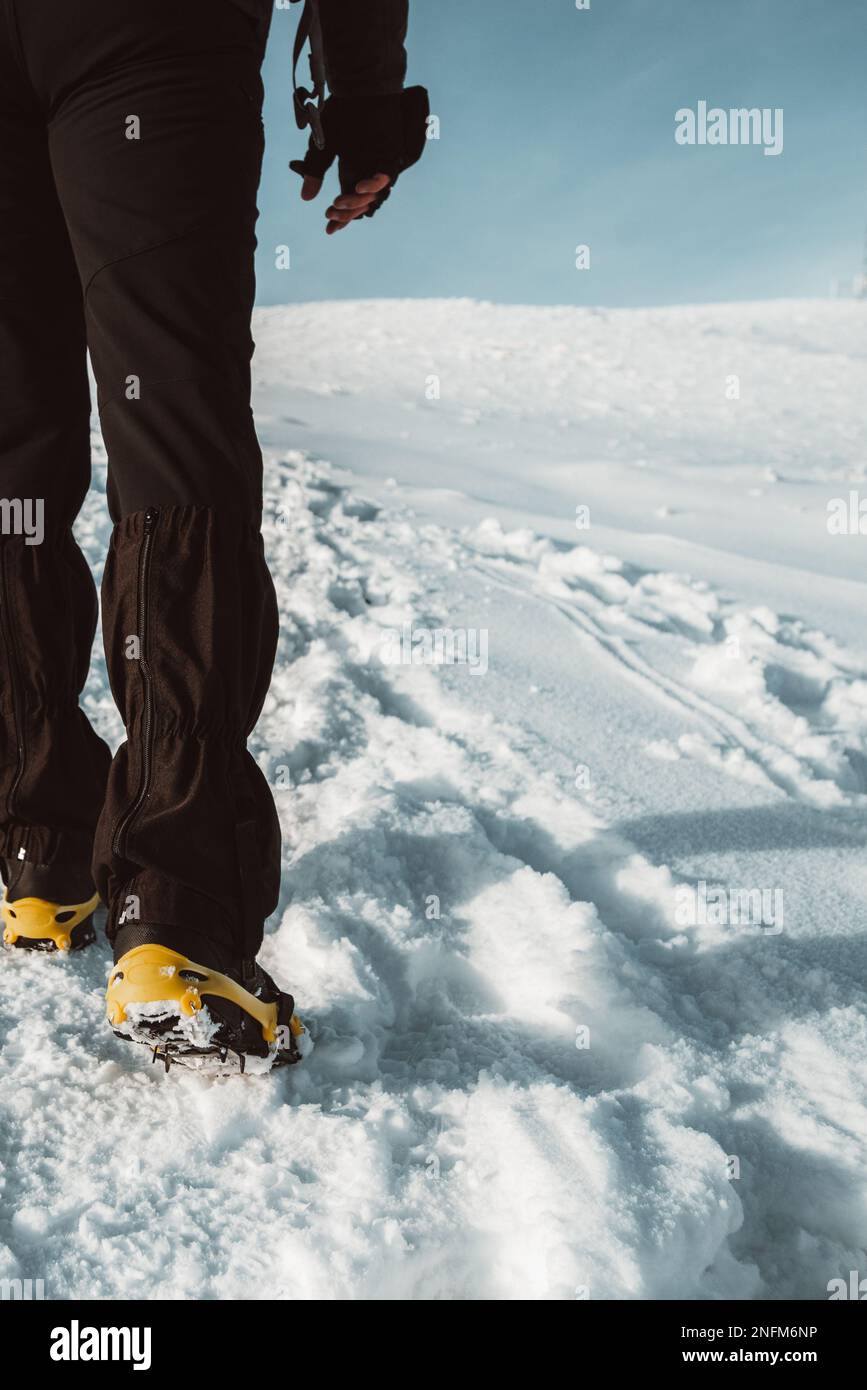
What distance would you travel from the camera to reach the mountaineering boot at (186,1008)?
96 centimetres

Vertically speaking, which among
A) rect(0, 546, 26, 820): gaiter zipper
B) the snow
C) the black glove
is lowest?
the snow

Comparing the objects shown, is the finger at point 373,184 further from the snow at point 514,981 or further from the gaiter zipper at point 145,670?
the snow at point 514,981

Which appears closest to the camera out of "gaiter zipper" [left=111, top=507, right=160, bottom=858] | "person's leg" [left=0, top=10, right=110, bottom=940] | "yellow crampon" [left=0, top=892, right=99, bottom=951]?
"gaiter zipper" [left=111, top=507, right=160, bottom=858]

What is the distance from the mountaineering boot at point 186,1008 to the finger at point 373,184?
1.00m

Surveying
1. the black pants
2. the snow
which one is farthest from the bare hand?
the snow

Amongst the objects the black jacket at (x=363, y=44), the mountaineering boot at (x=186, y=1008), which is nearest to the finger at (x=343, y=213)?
the black jacket at (x=363, y=44)

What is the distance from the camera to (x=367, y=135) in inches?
50.9

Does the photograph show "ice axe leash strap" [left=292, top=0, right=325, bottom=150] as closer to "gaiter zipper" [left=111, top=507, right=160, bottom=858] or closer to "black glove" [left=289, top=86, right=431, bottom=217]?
"black glove" [left=289, top=86, right=431, bottom=217]

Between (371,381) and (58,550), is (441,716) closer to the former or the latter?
(58,550)

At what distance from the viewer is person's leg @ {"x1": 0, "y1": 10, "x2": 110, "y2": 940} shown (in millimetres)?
1176

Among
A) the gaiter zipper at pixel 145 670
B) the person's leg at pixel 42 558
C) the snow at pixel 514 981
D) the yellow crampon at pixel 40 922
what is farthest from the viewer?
the yellow crampon at pixel 40 922

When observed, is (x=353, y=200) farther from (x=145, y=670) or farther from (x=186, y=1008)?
(x=186, y=1008)

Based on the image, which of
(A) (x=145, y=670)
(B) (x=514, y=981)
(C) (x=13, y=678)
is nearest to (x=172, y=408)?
(A) (x=145, y=670)

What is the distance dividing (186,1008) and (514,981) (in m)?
0.49
